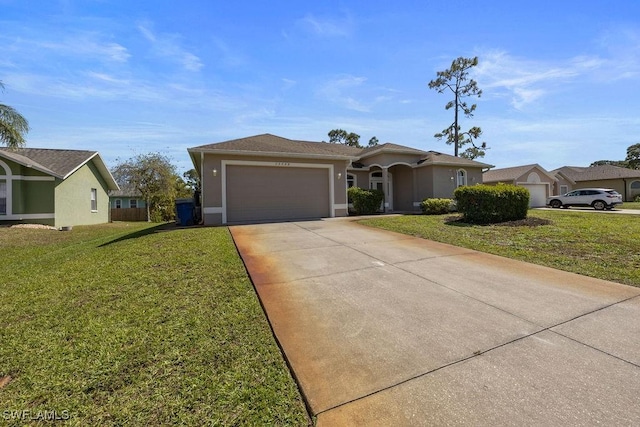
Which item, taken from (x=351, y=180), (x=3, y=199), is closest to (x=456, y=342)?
(x=351, y=180)

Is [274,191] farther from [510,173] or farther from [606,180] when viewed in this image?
[606,180]

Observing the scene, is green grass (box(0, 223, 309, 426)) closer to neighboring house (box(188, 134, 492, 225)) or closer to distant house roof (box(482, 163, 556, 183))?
neighboring house (box(188, 134, 492, 225))

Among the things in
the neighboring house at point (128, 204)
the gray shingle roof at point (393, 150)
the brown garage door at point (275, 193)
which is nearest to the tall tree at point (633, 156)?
the gray shingle roof at point (393, 150)

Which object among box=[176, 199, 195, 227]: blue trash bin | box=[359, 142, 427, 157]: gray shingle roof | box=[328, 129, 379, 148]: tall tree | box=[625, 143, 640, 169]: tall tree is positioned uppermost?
box=[328, 129, 379, 148]: tall tree

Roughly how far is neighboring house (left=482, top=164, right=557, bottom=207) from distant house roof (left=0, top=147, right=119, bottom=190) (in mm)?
31826

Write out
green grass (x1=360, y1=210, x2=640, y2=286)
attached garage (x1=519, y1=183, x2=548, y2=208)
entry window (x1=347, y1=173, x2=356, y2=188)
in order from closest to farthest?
green grass (x1=360, y1=210, x2=640, y2=286)
entry window (x1=347, y1=173, x2=356, y2=188)
attached garage (x1=519, y1=183, x2=548, y2=208)

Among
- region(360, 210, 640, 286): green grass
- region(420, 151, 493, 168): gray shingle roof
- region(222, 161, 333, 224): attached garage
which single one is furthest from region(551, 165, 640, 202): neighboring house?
region(222, 161, 333, 224): attached garage

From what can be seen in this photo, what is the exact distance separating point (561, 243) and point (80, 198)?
79.0 feet

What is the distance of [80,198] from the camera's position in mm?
18062

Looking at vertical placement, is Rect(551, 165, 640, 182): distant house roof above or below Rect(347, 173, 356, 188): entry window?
above

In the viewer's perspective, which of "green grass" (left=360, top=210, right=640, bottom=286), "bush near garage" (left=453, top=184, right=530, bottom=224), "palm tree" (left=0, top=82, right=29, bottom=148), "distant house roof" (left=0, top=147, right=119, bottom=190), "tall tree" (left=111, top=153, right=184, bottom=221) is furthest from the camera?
"tall tree" (left=111, top=153, right=184, bottom=221)

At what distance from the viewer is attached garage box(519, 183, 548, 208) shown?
946 inches

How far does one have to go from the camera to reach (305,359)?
2619mm

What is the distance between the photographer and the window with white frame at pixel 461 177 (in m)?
19.4
